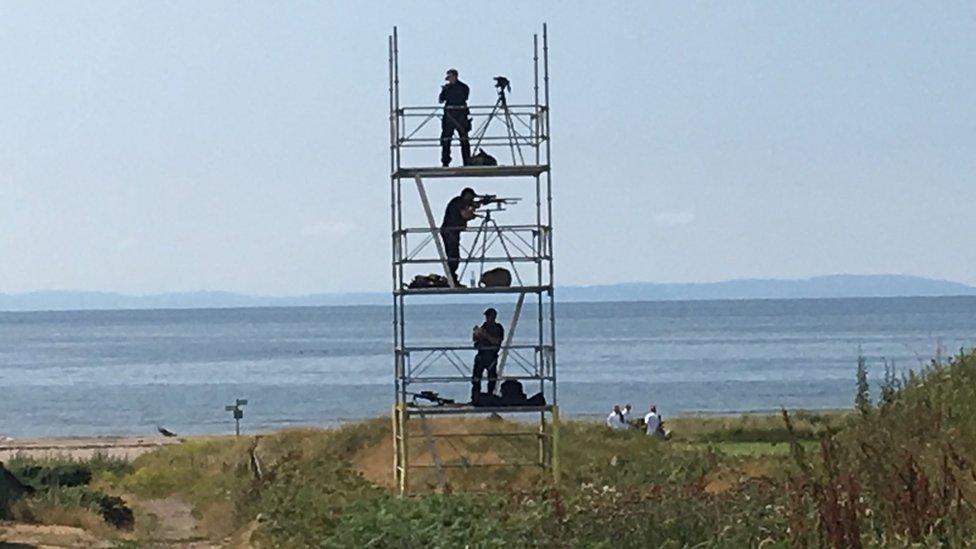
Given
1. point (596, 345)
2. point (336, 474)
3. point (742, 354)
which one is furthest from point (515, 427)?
point (596, 345)

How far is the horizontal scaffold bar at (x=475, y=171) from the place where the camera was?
19250 mm

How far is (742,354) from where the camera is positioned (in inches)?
5007

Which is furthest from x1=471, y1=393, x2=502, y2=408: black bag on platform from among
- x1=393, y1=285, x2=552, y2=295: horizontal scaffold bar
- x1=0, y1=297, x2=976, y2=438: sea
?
x1=393, y1=285, x2=552, y2=295: horizontal scaffold bar

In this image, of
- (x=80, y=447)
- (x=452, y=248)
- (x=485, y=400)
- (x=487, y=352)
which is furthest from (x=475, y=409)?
(x=80, y=447)

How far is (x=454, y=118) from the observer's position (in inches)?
764

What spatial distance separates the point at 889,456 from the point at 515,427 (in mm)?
17023

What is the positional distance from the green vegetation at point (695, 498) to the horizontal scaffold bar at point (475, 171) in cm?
330

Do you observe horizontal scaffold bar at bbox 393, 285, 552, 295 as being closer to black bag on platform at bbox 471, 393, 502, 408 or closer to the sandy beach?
black bag on platform at bbox 471, 393, 502, 408

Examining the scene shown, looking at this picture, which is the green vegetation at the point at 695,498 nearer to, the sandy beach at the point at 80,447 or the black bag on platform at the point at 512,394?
the black bag on platform at the point at 512,394

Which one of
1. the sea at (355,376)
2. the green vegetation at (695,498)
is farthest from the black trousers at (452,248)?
the green vegetation at (695,498)

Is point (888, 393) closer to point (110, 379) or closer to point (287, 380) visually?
point (287, 380)

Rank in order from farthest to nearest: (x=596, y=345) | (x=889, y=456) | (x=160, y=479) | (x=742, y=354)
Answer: (x=596, y=345) < (x=742, y=354) < (x=160, y=479) < (x=889, y=456)

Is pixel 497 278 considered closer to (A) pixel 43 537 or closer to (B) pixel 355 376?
(A) pixel 43 537

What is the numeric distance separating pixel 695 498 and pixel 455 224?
728cm
